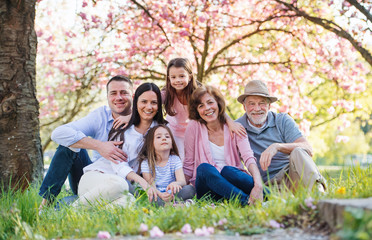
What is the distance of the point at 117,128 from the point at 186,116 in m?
0.89

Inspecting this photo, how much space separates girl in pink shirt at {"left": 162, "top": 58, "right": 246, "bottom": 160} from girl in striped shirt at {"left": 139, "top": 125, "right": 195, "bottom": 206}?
1.66ft

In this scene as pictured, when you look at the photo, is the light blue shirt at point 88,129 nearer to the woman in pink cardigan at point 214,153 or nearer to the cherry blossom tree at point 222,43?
the woman in pink cardigan at point 214,153

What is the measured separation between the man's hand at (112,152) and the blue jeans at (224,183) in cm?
77

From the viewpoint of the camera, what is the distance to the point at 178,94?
4.64 m

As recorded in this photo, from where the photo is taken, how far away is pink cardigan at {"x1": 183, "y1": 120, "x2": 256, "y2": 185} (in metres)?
3.89

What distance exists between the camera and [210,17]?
781 cm

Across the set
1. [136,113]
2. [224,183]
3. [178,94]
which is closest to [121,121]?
[136,113]

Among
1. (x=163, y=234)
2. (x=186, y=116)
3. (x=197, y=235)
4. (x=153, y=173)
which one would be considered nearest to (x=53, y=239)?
(x=163, y=234)

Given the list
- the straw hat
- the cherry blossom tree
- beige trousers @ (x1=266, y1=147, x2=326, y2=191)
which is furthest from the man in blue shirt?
the cherry blossom tree

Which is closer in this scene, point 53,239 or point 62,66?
point 53,239

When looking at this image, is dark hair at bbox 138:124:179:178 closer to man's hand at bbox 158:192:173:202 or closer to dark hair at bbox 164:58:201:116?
man's hand at bbox 158:192:173:202

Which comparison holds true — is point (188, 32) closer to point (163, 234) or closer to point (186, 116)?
point (186, 116)

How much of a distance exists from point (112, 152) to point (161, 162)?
1.62 ft

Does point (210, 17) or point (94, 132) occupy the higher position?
point (210, 17)
